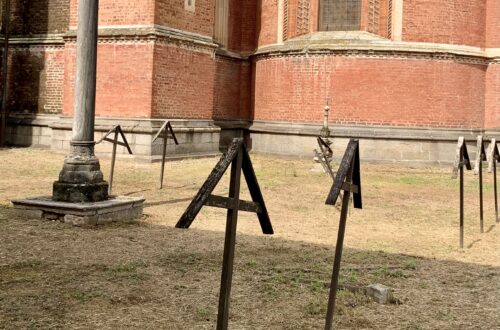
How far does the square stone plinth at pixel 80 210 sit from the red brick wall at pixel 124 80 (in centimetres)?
698

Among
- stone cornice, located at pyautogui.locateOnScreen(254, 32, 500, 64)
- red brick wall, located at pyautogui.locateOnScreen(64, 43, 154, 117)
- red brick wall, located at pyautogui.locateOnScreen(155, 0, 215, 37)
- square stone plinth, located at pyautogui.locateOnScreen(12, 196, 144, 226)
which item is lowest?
square stone plinth, located at pyautogui.locateOnScreen(12, 196, 144, 226)

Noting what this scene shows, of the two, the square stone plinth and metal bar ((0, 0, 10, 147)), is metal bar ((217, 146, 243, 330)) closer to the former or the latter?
the square stone plinth

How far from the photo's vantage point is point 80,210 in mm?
6680

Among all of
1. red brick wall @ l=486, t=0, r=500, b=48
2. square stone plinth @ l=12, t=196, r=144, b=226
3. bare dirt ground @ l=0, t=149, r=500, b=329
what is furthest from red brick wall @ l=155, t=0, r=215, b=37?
red brick wall @ l=486, t=0, r=500, b=48

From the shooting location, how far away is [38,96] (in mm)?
16906

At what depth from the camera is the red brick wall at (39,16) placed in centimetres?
1666

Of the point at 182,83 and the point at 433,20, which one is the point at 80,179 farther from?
the point at 433,20

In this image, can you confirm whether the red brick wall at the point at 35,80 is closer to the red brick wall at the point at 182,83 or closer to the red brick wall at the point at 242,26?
the red brick wall at the point at 182,83

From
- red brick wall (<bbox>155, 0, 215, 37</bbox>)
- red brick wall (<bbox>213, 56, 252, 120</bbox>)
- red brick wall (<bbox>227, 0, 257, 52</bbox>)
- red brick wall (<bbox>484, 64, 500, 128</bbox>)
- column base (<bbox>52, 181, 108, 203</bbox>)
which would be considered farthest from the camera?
red brick wall (<bbox>227, 0, 257, 52</bbox>)

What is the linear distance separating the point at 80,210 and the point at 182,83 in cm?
863

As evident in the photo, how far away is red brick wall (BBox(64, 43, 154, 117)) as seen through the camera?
13.9 m

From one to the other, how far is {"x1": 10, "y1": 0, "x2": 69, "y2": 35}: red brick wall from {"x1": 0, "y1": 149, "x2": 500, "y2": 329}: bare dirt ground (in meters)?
8.73

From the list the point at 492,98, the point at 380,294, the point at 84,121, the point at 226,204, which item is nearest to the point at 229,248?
the point at 226,204

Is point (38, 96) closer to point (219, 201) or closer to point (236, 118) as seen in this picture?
point (236, 118)
